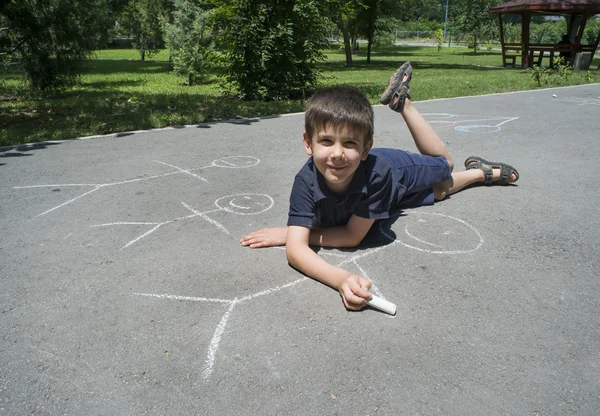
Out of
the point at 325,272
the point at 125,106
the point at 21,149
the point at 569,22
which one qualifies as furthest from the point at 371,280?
the point at 569,22

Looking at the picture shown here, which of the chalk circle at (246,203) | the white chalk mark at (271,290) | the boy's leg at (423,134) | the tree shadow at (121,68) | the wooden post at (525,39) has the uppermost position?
the wooden post at (525,39)

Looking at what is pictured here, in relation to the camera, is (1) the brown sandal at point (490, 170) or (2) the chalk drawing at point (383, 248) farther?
(1) the brown sandal at point (490, 170)

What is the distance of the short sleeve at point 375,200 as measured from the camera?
2629 mm

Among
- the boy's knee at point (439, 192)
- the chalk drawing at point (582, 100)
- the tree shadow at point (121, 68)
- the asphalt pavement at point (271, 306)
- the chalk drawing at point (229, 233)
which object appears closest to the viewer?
the asphalt pavement at point (271, 306)

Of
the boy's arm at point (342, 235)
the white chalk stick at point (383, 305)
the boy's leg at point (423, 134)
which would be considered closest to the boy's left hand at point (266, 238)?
the boy's arm at point (342, 235)

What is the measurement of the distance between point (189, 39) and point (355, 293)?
1311cm

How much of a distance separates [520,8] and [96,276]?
68.2 ft

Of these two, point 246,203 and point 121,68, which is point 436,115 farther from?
point 121,68

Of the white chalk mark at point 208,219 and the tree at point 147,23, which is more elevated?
the tree at point 147,23

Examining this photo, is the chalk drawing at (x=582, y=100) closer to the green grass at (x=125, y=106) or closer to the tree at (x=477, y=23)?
the green grass at (x=125, y=106)

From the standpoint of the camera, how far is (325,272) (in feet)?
7.75

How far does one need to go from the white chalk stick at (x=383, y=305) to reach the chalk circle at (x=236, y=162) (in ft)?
9.12

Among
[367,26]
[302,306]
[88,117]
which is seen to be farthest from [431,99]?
[367,26]

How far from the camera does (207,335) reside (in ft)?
6.66
